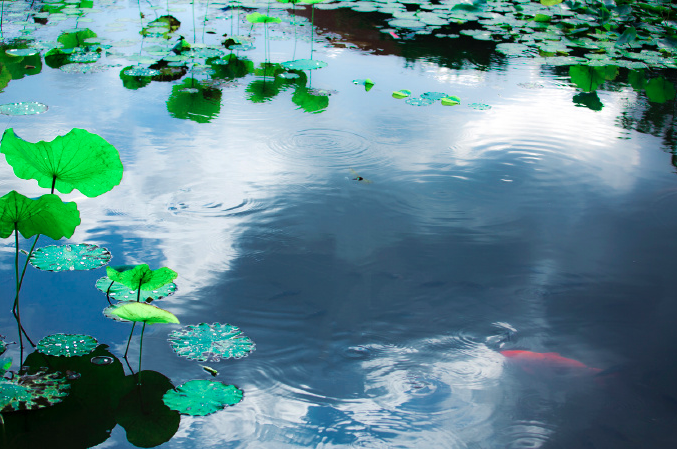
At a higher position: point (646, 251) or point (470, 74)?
point (470, 74)

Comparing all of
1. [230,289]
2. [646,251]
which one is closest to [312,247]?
[230,289]

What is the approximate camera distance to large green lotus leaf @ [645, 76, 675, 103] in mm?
3039

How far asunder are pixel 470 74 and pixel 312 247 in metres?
2.18

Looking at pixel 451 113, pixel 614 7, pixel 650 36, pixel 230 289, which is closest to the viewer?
pixel 230 289

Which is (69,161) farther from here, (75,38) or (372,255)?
(75,38)

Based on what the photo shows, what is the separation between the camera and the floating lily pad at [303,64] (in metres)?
3.21

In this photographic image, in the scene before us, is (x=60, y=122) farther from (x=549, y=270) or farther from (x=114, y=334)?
(x=549, y=270)

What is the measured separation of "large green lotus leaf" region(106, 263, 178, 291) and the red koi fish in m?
0.82

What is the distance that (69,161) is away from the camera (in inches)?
48.1

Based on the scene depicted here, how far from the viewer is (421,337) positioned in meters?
1.35

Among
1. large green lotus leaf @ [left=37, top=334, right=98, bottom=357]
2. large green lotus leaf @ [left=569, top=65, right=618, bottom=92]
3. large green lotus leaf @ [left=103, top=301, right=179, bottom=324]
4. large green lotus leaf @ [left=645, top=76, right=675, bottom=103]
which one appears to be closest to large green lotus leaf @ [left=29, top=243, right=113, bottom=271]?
large green lotus leaf @ [left=37, top=334, right=98, bottom=357]

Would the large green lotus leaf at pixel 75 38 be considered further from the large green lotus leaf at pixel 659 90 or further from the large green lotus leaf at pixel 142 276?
the large green lotus leaf at pixel 659 90

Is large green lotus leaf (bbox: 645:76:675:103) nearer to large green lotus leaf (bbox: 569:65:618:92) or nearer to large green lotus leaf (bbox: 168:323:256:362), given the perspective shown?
large green lotus leaf (bbox: 569:65:618:92)

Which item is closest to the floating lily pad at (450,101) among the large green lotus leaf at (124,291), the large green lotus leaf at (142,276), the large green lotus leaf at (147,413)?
the large green lotus leaf at (124,291)
